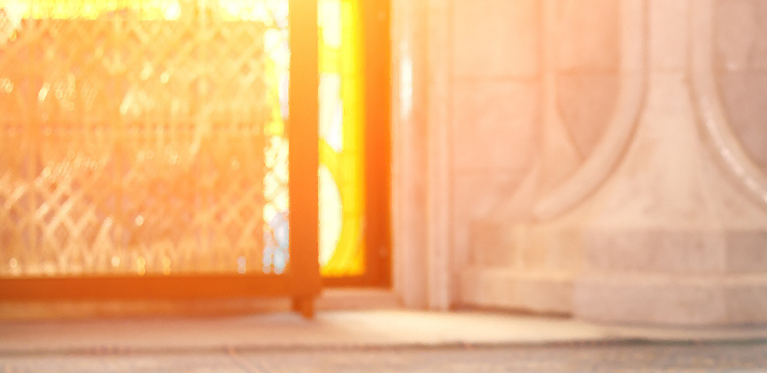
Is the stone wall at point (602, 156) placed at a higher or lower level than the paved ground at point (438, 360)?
higher

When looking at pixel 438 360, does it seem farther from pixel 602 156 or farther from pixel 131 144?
pixel 131 144

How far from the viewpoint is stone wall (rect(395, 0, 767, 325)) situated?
14.6 feet

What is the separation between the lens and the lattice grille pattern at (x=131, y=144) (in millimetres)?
4730

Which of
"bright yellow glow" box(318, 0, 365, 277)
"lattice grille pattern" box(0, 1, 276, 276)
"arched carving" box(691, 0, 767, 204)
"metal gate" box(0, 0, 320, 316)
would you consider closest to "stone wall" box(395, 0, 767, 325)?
"arched carving" box(691, 0, 767, 204)

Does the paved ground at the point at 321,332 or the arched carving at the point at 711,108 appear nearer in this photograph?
the paved ground at the point at 321,332

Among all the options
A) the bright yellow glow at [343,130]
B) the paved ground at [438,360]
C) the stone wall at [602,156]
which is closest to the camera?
the paved ground at [438,360]

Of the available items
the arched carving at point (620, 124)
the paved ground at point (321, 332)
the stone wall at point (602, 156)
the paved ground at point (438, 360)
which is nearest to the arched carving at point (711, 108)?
the stone wall at point (602, 156)

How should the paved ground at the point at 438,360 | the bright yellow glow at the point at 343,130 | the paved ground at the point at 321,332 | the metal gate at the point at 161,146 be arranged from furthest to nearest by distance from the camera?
1. the bright yellow glow at the point at 343,130
2. the metal gate at the point at 161,146
3. the paved ground at the point at 321,332
4. the paved ground at the point at 438,360

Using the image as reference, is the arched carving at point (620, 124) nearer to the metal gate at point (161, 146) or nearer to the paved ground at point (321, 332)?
the paved ground at point (321, 332)

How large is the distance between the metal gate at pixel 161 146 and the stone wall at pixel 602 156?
33.6 inches

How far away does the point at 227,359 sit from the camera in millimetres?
3547

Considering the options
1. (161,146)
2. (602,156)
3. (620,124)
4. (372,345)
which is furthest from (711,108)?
(161,146)

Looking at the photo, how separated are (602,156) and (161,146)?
7.92 feet

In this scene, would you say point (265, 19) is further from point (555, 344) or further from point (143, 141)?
point (555, 344)
